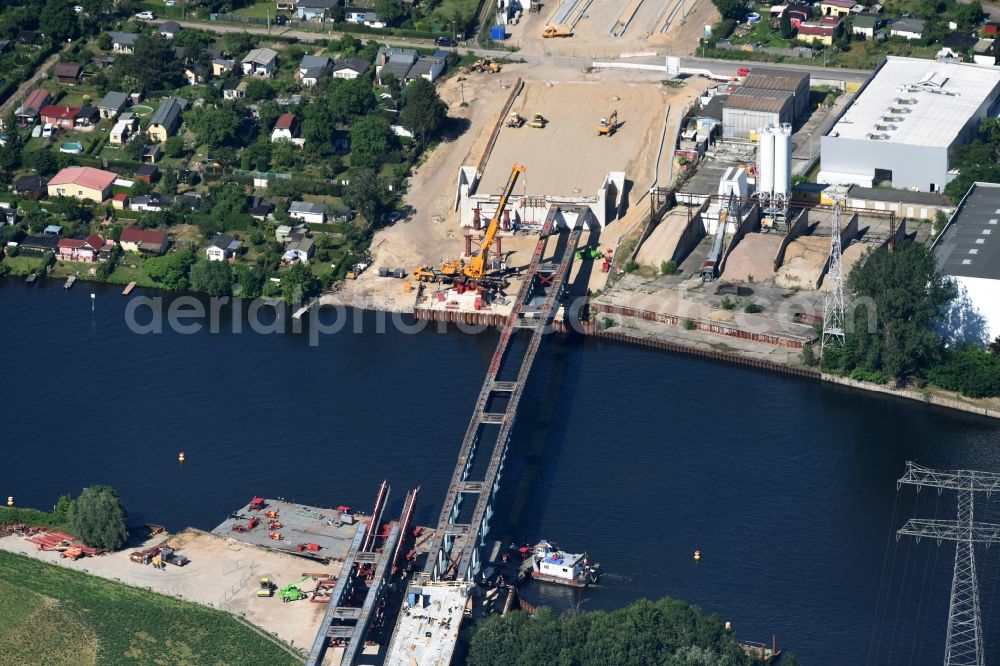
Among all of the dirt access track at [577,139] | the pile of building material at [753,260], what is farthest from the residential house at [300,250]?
the pile of building material at [753,260]

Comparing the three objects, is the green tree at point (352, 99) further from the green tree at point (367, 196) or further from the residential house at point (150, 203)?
the residential house at point (150, 203)

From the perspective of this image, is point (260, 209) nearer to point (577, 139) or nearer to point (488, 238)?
point (488, 238)

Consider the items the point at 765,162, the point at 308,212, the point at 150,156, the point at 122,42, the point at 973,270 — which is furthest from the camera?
the point at 122,42

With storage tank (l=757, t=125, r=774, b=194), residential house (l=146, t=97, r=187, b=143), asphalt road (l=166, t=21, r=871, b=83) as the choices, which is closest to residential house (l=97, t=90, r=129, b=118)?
residential house (l=146, t=97, r=187, b=143)

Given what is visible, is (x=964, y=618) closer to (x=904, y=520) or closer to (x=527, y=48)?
(x=904, y=520)

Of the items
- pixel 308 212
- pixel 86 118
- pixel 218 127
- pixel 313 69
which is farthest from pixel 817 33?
pixel 86 118

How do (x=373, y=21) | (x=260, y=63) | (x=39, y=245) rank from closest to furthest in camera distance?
(x=39, y=245), (x=260, y=63), (x=373, y=21)
